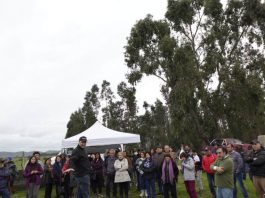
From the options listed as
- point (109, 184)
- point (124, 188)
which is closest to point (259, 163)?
point (124, 188)

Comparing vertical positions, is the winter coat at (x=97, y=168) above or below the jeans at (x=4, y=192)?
above

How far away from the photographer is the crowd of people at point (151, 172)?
8188mm

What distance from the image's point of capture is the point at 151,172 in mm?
12000

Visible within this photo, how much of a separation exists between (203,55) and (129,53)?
5493mm

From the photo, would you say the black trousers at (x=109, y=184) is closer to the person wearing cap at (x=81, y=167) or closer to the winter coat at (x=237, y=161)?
the winter coat at (x=237, y=161)

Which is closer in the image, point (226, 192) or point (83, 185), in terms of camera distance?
point (226, 192)

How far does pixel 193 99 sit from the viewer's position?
1006 inches

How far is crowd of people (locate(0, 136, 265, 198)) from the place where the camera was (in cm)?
819

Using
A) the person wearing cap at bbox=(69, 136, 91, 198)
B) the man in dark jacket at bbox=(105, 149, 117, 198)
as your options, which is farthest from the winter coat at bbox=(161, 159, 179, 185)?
the person wearing cap at bbox=(69, 136, 91, 198)

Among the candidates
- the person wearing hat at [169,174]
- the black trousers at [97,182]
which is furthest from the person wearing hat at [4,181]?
the person wearing hat at [169,174]

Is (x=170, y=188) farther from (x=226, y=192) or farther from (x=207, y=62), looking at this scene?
(x=207, y=62)

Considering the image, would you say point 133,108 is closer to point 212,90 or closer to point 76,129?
point 76,129

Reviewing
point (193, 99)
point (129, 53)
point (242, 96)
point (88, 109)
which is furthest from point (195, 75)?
point (88, 109)

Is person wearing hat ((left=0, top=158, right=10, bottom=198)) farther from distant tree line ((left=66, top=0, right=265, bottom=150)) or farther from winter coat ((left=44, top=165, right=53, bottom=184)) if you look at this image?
distant tree line ((left=66, top=0, right=265, bottom=150))
